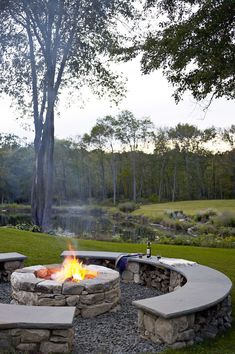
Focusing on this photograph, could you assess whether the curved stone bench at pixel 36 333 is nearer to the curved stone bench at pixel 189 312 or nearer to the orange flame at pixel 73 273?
the curved stone bench at pixel 189 312

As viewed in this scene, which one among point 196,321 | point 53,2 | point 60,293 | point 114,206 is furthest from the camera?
point 114,206

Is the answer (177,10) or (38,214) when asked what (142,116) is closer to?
(38,214)

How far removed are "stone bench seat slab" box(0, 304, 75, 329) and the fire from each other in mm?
1376

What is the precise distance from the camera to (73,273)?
5898 millimetres

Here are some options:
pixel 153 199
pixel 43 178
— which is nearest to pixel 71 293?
pixel 43 178

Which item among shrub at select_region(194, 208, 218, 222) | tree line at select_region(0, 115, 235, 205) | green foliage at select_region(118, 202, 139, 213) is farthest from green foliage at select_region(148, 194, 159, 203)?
shrub at select_region(194, 208, 218, 222)

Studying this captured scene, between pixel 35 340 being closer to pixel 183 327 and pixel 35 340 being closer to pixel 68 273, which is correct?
pixel 183 327

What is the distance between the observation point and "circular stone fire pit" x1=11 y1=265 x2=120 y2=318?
17.3ft

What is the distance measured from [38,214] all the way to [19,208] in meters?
27.4

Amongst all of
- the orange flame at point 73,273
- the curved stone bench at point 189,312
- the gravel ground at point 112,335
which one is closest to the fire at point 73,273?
the orange flame at point 73,273

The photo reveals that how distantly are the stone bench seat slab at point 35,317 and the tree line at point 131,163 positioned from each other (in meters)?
37.2

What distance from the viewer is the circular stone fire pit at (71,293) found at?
5.26 m

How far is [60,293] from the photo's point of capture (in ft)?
A: 17.3

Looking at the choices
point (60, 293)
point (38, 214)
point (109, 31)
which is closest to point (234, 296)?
point (60, 293)
